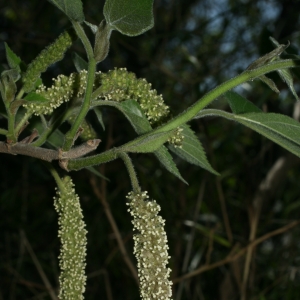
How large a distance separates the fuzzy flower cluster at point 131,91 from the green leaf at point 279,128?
0.10m

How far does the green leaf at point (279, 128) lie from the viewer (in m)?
0.57

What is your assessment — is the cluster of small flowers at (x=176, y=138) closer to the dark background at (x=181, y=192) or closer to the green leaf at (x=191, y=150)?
the green leaf at (x=191, y=150)

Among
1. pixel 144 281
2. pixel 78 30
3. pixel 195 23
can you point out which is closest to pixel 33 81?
pixel 78 30

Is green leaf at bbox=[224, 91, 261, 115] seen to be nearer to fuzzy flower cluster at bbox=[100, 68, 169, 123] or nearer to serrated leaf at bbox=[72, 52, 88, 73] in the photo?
fuzzy flower cluster at bbox=[100, 68, 169, 123]

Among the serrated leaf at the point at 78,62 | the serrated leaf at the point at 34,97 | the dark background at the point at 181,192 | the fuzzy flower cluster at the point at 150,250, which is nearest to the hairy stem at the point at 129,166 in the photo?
the fuzzy flower cluster at the point at 150,250

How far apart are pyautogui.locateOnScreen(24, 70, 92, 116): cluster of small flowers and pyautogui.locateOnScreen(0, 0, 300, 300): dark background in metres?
0.92

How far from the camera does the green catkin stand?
58 cm

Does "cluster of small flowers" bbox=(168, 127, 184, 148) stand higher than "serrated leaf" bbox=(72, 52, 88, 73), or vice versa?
"serrated leaf" bbox=(72, 52, 88, 73)

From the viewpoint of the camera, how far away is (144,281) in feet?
1.87

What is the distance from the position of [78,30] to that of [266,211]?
56.1 inches

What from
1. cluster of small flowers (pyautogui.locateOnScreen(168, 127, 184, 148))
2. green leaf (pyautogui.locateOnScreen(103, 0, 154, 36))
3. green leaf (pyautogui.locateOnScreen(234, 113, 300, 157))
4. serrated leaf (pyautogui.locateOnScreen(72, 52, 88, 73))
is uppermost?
serrated leaf (pyautogui.locateOnScreen(72, 52, 88, 73))

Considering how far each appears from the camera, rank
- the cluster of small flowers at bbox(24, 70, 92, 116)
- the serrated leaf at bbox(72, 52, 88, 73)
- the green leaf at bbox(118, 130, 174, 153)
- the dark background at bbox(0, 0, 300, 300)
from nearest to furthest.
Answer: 1. the green leaf at bbox(118, 130, 174, 153)
2. the cluster of small flowers at bbox(24, 70, 92, 116)
3. the serrated leaf at bbox(72, 52, 88, 73)
4. the dark background at bbox(0, 0, 300, 300)

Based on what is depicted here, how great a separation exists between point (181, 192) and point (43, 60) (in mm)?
1336

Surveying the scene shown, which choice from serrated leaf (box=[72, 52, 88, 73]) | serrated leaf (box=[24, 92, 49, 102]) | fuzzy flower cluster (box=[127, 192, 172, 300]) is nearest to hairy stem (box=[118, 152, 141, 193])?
fuzzy flower cluster (box=[127, 192, 172, 300])
